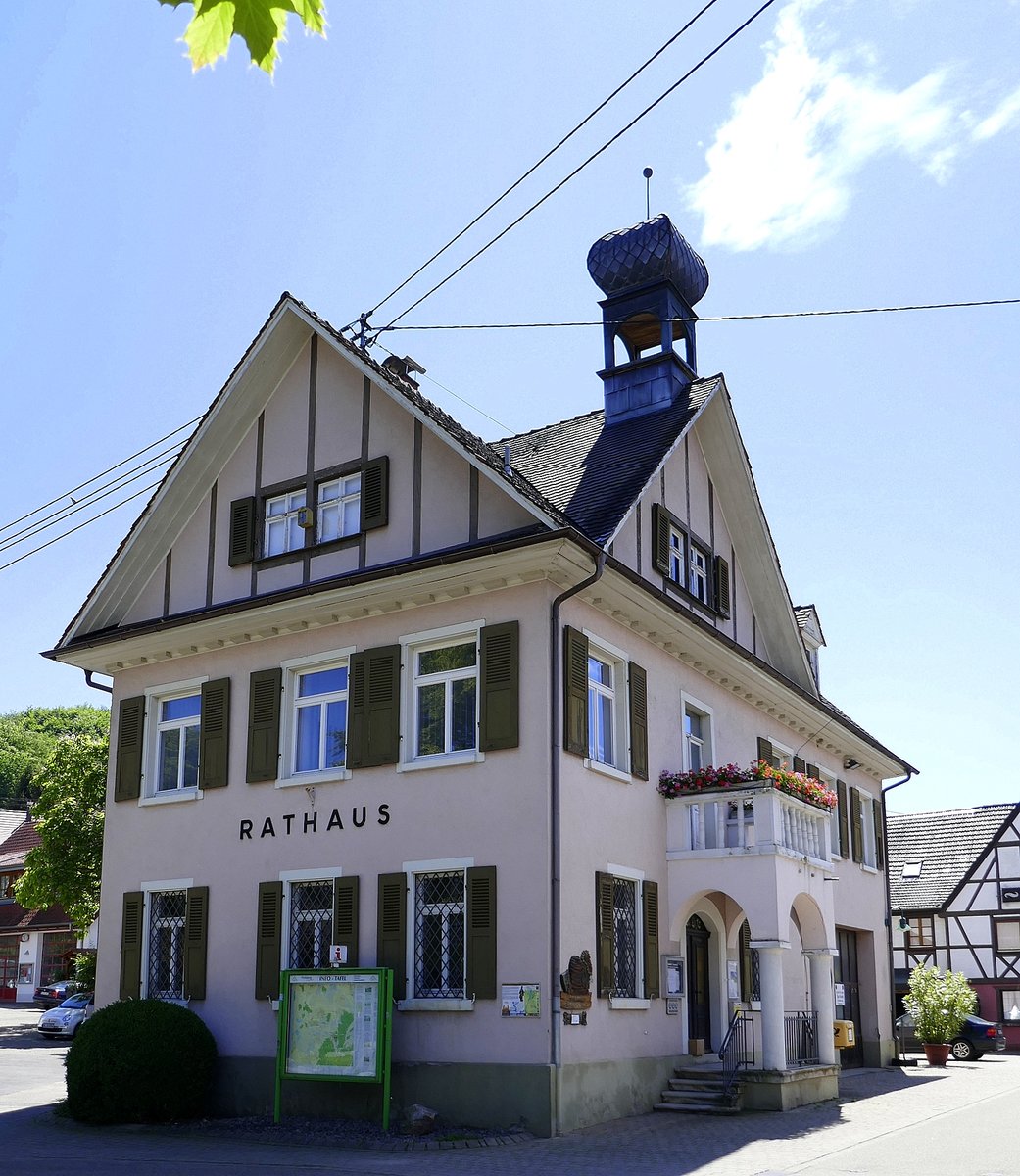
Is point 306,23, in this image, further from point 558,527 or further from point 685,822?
point 685,822

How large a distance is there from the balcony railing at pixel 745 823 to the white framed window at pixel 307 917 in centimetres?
473

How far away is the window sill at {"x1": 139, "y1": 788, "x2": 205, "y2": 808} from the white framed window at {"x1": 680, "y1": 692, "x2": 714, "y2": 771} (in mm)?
7107

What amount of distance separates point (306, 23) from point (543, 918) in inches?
508

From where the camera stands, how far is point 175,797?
19484mm

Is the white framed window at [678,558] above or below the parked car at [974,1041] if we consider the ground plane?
above

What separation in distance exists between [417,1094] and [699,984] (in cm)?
524

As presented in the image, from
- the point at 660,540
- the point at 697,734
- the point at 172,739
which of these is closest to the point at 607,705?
the point at 660,540

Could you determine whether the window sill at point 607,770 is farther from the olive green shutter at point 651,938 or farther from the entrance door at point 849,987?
the entrance door at point 849,987

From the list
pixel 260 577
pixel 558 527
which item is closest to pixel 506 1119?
pixel 558 527

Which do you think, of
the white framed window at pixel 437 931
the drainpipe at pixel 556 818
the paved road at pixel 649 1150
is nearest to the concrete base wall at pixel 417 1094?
the drainpipe at pixel 556 818

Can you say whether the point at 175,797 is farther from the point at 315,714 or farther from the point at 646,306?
the point at 646,306

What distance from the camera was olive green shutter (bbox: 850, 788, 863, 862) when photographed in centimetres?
2733

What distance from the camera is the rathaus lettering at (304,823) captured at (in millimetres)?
17297

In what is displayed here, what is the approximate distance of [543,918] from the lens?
608 inches
